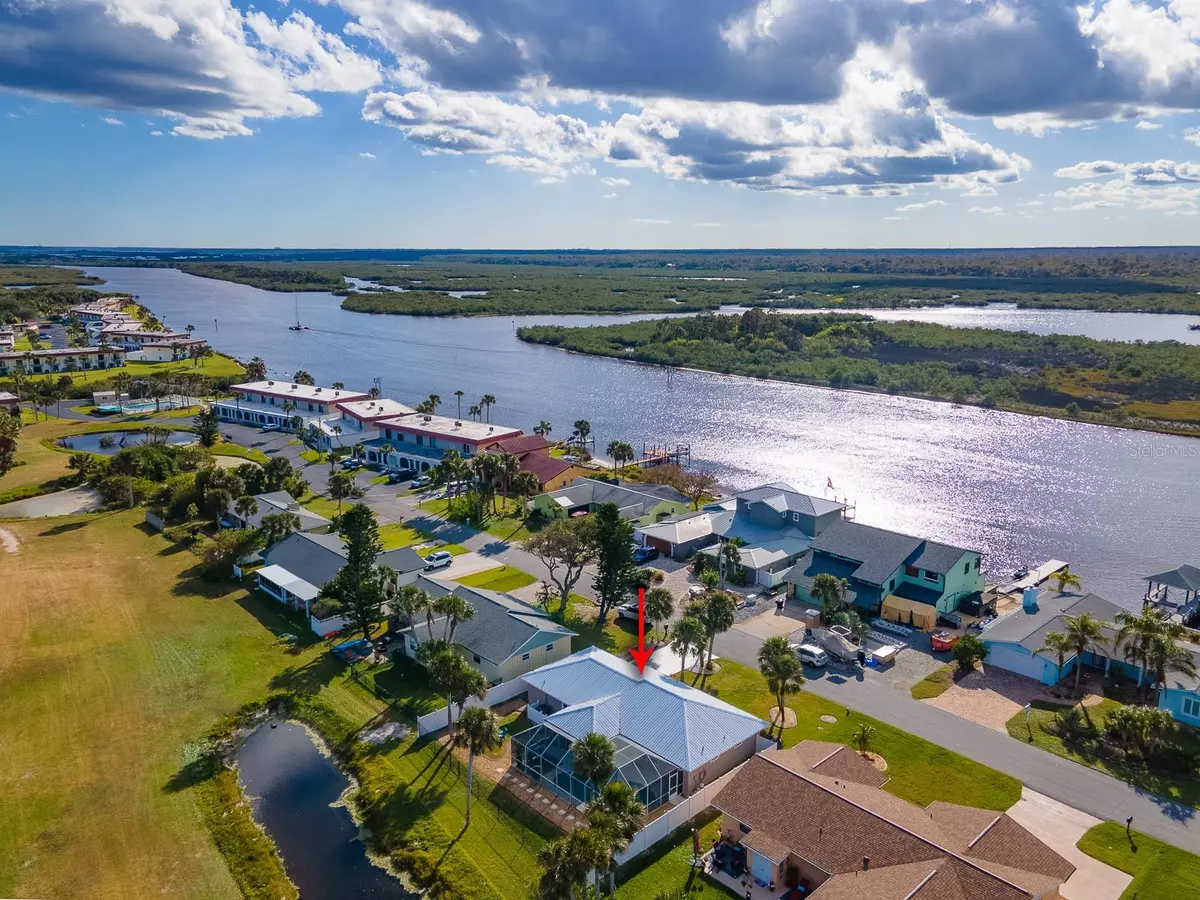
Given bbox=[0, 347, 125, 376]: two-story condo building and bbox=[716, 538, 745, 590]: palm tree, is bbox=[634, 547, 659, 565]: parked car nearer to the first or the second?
bbox=[716, 538, 745, 590]: palm tree

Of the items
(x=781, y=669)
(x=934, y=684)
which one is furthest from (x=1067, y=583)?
(x=781, y=669)

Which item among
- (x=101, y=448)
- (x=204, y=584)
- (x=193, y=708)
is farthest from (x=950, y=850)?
(x=101, y=448)

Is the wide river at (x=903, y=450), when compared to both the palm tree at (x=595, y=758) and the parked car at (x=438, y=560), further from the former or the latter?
the palm tree at (x=595, y=758)

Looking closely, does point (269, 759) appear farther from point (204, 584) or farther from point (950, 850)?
point (950, 850)

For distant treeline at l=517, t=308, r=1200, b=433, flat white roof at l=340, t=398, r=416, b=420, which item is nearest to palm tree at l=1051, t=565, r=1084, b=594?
distant treeline at l=517, t=308, r=1200, b=433

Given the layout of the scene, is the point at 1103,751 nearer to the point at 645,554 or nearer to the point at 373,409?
the point at 645,554

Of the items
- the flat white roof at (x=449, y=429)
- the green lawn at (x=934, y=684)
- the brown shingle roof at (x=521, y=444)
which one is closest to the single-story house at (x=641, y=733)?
the green lawn at (x=934, y=684)
